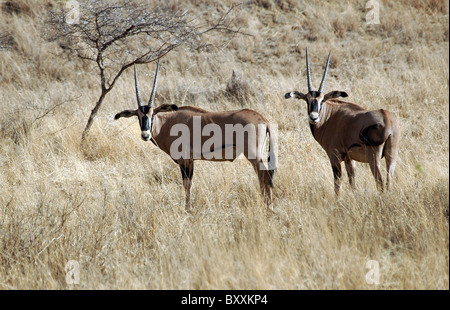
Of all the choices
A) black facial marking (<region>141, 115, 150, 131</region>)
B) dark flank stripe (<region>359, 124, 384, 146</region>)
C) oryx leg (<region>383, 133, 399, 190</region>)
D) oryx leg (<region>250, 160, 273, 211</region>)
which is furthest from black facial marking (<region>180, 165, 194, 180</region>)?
oryx leg (<region>383, 133, 399, 190</region>)

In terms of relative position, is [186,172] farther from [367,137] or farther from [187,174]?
[367,137]

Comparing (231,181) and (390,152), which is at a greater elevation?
(390,152)

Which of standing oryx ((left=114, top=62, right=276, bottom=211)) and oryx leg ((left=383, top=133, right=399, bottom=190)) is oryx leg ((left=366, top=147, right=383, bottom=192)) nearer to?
oryx leg ((left=383, top=133, right=399, bottom=190))

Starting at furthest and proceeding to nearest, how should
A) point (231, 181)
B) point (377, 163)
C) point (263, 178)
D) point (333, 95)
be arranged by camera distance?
point (231, 181)
point (333, 95)
point (263, 178)
point (377, 163)

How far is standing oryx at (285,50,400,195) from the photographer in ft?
20.8

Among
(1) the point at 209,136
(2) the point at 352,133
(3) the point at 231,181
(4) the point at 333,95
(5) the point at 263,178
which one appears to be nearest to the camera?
(2) the point at 352,133

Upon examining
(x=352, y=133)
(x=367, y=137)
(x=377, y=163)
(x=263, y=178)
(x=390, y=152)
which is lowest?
(x=263, y=178)

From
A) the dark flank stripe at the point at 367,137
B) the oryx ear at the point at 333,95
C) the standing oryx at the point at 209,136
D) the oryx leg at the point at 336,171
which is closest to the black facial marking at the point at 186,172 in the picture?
the standing oryx at the point at 209,136

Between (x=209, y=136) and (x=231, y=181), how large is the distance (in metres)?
0.87

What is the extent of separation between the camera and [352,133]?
6.64m

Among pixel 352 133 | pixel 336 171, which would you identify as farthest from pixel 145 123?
pixel 352 133

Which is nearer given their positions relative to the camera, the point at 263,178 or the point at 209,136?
the point at 263,178

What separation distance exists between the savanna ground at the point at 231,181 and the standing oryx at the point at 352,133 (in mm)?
396

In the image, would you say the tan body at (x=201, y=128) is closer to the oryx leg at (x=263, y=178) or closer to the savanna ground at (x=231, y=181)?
the oryx leg at (x=263, y=178)
